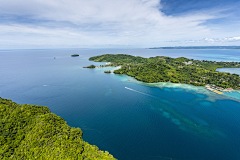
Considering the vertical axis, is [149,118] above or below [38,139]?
below

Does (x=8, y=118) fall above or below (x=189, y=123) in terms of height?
above

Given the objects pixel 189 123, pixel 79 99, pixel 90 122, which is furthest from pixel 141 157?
pixel 79 99

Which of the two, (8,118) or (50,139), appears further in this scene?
(8,118)

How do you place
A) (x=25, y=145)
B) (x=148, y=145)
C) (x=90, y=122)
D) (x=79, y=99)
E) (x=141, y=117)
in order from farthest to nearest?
(x=79, y=99)
(x=141, y=117)
(x=90, y=122)
(x=148, y=145)
(x=25, y=145)

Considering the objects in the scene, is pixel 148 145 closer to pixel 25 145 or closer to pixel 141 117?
pixel 141 117

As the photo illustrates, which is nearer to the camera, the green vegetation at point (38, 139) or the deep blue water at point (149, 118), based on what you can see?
the green vegetation at point (38, 139)

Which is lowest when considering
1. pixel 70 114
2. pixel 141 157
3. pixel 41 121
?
pixel 141 157

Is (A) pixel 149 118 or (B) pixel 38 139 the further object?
(A) pixel 149 118

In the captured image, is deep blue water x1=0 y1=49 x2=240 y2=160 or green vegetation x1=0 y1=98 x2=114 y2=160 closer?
green vegetation x1=0 y1=98 x2=114 y2=160
